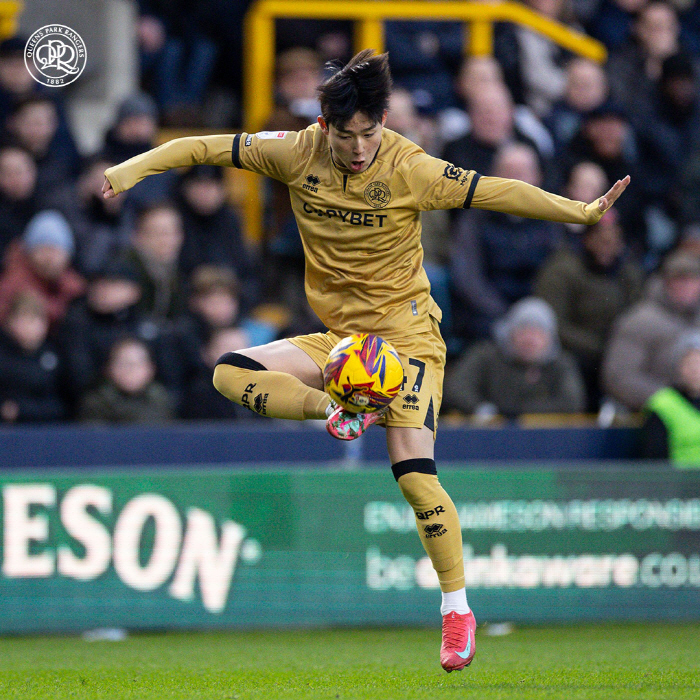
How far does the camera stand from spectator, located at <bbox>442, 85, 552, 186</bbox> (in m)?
11.0

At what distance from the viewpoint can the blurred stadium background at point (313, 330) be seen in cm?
951

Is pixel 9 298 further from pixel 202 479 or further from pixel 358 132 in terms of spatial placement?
pixel 358 132

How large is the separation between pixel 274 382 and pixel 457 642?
156cm

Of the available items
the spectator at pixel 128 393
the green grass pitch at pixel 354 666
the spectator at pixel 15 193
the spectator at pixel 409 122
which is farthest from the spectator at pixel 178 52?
the green grass pitch at pixel 354 666

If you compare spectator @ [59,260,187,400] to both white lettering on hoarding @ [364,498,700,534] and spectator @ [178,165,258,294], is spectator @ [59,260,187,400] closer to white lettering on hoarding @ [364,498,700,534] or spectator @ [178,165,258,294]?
spectator @ [178,165,258,294]

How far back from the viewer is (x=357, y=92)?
20.3ft

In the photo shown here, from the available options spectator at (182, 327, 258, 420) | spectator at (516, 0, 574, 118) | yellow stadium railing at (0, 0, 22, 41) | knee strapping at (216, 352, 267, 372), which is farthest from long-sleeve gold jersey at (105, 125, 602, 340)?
spectator at (516, 0, 574, 118)

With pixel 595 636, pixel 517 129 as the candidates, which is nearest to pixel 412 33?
pixel 517 129

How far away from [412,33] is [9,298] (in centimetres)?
458

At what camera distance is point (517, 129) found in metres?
11.5

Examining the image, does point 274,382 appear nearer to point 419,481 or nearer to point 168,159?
point 419,481

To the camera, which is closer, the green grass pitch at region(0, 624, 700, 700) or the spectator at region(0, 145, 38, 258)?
the green grass pitch at region(0, 624, 700, 700)

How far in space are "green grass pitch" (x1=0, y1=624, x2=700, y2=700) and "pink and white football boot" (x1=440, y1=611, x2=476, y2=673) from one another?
0.37 feet

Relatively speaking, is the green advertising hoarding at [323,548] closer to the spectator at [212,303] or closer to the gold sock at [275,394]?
the spectator at [212,303]
